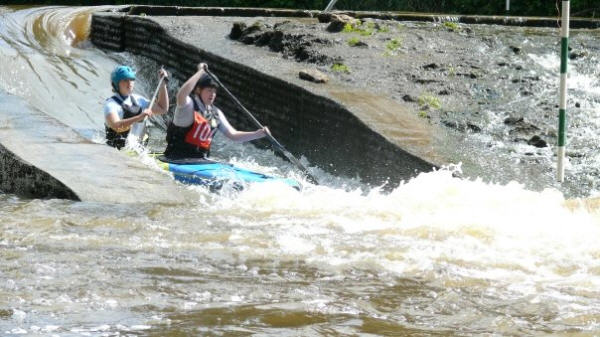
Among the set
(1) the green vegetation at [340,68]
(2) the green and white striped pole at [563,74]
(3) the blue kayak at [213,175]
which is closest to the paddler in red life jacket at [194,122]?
(3) the blue kayak at [213,175]

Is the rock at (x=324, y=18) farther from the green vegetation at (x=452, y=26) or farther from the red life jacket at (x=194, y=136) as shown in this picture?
the red life jacket at (x=194, y=136)

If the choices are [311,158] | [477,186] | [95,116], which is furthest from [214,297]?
[95,116]

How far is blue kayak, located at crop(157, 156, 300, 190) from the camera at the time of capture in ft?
26.6

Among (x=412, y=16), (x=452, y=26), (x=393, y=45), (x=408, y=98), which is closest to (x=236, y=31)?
(x=393, y=45)

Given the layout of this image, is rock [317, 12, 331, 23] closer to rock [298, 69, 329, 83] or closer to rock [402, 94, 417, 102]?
rock [298, 69, 329, 83]

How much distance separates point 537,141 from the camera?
29.2 feet

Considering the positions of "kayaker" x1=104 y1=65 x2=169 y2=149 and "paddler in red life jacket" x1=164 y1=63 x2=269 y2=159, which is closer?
"paddler in red life jacket" x1=164 y1=63 x2=269 y2=159

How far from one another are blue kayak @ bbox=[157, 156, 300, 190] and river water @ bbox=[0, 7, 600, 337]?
199 millimetres

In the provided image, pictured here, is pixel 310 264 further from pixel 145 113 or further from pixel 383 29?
pixel 383 29

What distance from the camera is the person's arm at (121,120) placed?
8930mm

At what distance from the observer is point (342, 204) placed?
24.7 feet

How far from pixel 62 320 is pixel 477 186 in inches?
150

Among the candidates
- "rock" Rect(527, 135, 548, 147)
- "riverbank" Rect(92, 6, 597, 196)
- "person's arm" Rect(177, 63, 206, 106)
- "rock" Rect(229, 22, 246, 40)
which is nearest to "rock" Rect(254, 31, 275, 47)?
"riverbank" Rect(92, 6, 597, 196)

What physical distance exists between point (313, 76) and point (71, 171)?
3389 millimetres
